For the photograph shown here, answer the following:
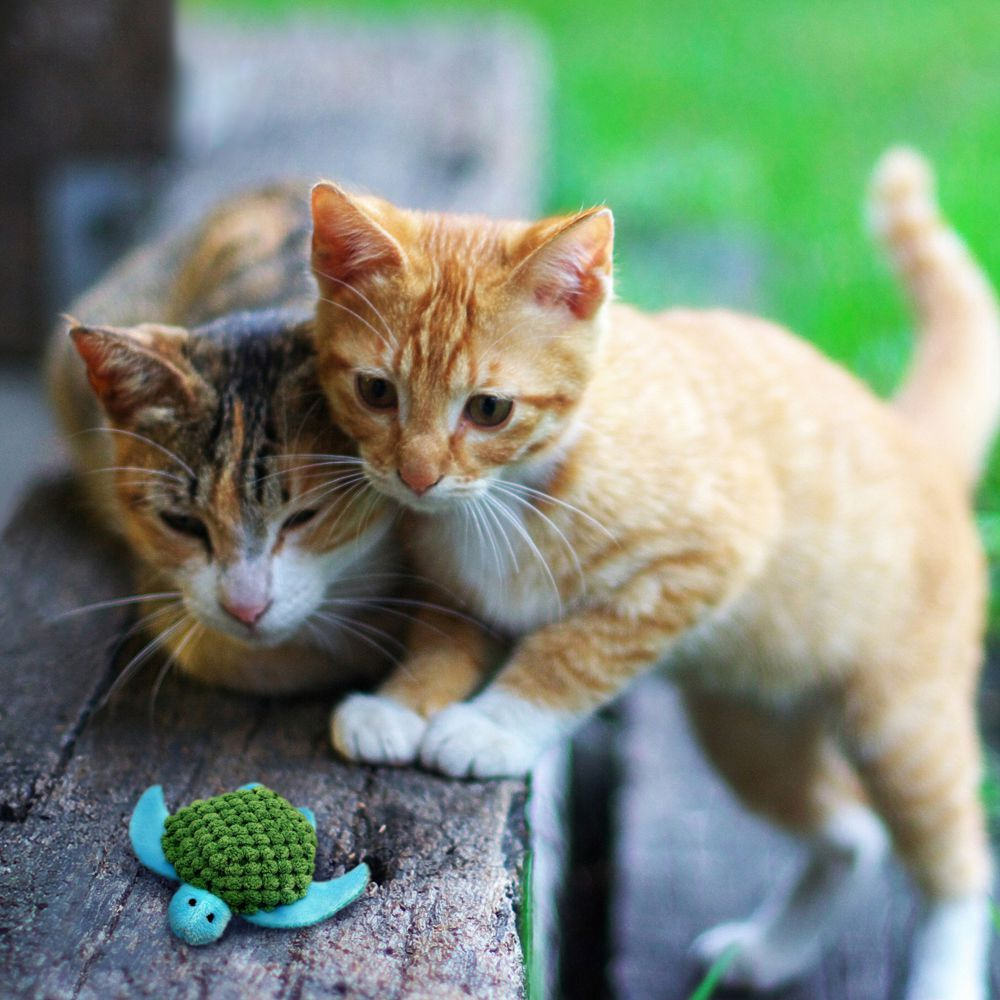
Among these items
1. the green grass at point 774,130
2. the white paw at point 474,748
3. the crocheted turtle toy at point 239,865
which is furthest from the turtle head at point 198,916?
the green grass at point 774,130

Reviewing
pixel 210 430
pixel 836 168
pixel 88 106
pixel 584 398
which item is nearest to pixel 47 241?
pixel 88 106

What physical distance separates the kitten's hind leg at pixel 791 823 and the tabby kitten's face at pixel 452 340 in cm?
99

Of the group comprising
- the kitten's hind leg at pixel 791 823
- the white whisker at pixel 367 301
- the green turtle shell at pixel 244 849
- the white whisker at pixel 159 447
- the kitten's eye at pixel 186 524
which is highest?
the white whisker at pixel 367 301

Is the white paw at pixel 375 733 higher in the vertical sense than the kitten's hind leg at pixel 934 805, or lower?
higher

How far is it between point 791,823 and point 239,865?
148cm

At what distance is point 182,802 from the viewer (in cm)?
165

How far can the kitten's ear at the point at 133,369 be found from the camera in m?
1.77

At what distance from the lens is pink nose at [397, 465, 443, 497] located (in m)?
1.69

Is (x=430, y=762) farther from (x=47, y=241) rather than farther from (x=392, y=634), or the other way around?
(x=47, y=241)

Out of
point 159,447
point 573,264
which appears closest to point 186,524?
point 159,447

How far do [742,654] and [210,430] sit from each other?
103cm

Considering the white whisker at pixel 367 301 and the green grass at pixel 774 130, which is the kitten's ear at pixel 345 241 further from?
the green grass at pixel 774 130

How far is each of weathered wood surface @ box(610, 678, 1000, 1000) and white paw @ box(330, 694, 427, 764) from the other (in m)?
1.01

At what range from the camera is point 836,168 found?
514cm
